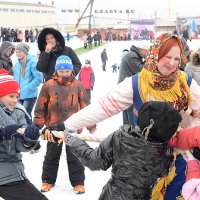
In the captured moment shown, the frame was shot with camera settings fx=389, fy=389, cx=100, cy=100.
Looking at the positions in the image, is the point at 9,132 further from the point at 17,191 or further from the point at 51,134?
the point at 17,191

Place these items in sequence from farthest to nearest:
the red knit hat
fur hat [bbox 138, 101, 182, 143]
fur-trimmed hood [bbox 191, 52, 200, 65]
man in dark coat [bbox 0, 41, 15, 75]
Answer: man in dark coat [bbox 0, 41, 15, 75] < fur-trimmed hood [bbox 191, 52, 200, 65] < the red knit hat < fur hat [bbox 138, 101, 182, 143]

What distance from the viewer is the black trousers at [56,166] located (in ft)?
13.8

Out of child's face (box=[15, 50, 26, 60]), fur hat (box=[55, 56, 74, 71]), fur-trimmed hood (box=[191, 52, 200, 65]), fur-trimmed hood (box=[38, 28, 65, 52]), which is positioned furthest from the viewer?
child's face (box=[15, 50, 26, 60])

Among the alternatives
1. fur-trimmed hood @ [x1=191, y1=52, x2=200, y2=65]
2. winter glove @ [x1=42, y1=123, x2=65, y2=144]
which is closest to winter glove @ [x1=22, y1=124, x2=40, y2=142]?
winter glove @ [x1=42, y1=123, x2=65, y2=144]

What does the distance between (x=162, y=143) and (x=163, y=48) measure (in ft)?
2.18

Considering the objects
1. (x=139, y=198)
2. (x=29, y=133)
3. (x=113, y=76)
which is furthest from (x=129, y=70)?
(x=113, y=76)

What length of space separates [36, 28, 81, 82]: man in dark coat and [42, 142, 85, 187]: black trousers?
39.6 inches

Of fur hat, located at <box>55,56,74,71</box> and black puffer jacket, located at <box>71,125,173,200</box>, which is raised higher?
fur hat, located at <box>55,56,74,71</box>

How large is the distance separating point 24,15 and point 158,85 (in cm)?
6367

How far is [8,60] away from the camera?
6.10 m

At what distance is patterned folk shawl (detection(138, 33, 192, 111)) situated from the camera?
8.03 feet

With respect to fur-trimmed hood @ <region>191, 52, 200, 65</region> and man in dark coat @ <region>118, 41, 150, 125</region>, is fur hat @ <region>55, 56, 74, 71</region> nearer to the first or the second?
man in dark coat @ <region>118, 41, 150, 125</region>

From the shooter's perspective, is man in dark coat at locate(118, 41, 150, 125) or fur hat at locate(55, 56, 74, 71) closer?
fur hat at locate(55, 56, 74, 71)

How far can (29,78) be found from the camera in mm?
5980
